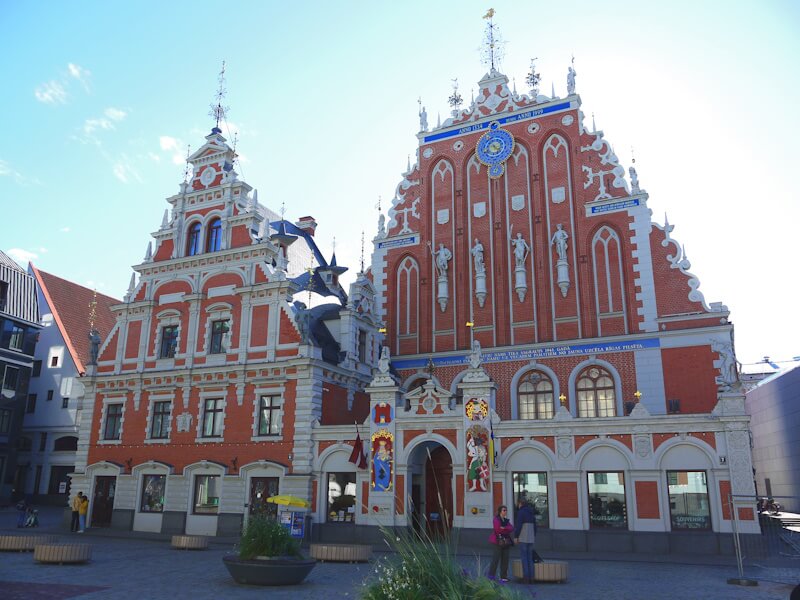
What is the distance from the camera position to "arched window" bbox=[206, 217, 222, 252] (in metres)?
32.0

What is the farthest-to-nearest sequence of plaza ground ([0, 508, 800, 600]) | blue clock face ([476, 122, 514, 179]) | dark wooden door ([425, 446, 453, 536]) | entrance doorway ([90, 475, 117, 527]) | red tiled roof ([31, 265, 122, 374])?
red tiled roof ([31, 265, 122, 374]), blue clock face ([476, 122, 514, 179]), entrance doorway ([90, 475, 117, 527]), dark wooden door ([425, 446, 453, 536]), plaza ground ([0, 508, 800, 600])

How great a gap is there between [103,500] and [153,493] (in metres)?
3.13

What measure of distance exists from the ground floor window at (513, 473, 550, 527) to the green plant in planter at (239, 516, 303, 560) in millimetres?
10434

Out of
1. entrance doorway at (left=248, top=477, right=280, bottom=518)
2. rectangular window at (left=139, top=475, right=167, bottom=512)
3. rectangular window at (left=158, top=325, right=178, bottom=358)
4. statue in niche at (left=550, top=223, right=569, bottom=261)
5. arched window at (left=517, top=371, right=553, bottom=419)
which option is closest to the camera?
entrance doorway at (left=248, top=477, right=280, bottom=518)

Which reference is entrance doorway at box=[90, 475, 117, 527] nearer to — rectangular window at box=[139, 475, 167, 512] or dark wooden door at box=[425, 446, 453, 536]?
rectangular window at box=[139, 475, 167, 512]

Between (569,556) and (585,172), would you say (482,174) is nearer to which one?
(585,172)

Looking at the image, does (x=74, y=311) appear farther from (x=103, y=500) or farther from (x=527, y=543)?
(x=527, y=543)

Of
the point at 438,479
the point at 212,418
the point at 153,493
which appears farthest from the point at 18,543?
the point at 438,479

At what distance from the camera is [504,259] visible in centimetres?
3102

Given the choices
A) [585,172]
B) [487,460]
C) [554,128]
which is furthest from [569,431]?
[554,128]

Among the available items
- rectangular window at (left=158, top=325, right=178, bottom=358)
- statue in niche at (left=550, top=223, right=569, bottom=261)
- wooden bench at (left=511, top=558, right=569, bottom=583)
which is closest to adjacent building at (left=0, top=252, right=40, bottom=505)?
rectangular window at (left=158, top=325, right=178, bottom=358)

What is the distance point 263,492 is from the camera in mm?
27188

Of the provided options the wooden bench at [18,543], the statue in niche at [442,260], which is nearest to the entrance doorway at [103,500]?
the wooden bench at [18,543]

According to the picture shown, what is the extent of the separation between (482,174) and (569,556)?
60.9 feet
